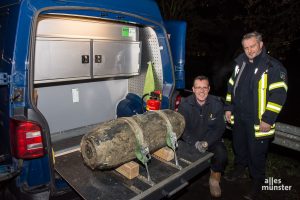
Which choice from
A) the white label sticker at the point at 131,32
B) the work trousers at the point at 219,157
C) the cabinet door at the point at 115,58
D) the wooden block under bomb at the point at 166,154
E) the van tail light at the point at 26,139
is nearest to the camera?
the van tail light at the point at 26,139

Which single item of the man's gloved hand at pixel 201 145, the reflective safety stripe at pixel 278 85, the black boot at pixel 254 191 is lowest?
the black boot at pixel 254 191

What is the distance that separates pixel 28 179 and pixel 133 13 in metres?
2.08

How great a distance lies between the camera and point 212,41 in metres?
16.8

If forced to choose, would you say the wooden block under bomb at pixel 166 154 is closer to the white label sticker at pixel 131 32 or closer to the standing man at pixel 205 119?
the standing man at pixel 205 119

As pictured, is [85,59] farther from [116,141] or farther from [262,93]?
[262,93]

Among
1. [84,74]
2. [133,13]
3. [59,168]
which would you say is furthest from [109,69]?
[59,168]

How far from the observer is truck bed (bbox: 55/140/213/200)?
2.29 meters

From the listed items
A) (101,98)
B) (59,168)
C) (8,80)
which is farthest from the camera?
(101,98)

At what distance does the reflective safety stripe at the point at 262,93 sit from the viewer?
3.46m

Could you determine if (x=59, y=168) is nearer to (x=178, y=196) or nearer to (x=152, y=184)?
(x=152, y=184)

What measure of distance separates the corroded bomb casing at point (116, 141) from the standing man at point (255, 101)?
1.51 metres

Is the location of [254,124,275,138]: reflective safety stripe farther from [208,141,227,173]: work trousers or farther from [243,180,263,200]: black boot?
[243,180,263,200]: black boot

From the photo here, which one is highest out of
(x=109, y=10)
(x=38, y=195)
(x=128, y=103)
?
(x=109, y=10)

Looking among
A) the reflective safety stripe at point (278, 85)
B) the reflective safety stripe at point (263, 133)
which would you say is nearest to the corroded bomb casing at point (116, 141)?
the reflective safety stripe at point (263, 133)
